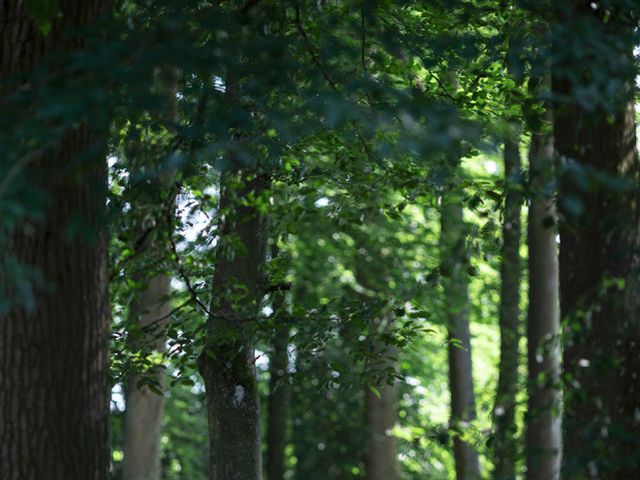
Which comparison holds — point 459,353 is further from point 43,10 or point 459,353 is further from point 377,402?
point 43,10

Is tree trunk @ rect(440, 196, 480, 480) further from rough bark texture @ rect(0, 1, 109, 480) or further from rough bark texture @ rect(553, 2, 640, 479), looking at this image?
rough bark texture @ rect(0, 1, 109, 480)

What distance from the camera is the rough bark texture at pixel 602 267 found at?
16.0 ft

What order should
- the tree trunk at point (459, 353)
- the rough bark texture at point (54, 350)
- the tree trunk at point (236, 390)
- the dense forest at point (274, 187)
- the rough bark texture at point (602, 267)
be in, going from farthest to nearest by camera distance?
the tree trunk at point (459, 353) < the tree trunk at point (236, 390) < the rough bark texture at point (54, 350) < the rough bark texture at point (602, 267) < the dense forest at point (274, 187)

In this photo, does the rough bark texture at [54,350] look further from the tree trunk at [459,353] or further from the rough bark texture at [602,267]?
the tree trunk at [459,353]

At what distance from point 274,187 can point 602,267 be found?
361 centimetres

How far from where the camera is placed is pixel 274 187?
8.74 m

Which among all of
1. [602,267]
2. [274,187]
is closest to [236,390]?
[274,187]

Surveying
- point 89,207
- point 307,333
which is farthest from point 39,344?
point 307,333

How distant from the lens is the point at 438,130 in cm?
434

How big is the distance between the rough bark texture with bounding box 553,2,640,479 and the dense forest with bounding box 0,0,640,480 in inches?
0.6

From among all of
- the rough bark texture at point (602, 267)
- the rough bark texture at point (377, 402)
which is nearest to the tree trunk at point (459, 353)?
the rough bark texture at point (377, 402)

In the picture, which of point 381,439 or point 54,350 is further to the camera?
point 381,439

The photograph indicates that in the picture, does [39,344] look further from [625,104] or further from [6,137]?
[625,104]

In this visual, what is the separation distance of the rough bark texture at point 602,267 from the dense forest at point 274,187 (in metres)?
0.02
